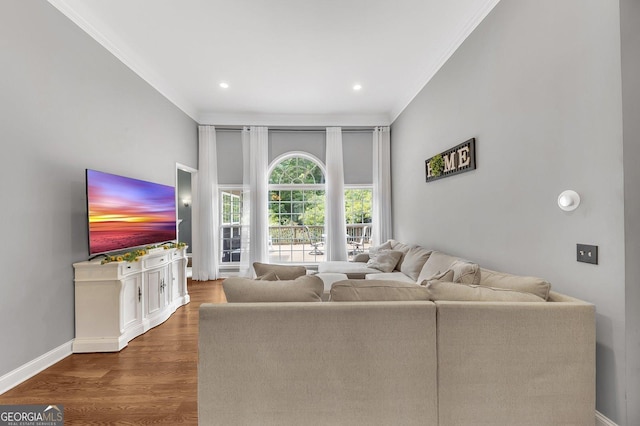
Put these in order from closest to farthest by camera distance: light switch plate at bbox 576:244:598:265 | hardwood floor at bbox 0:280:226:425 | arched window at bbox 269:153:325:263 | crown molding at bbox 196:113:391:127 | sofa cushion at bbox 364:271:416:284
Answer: light switch plate at bbox 576:244:598:265
hardwood floor at bbox 0:280:226:425
sofa cushion at bbox 364:271:416:284
crown molding at bbox 196:113:391:127
arched window at bbox 269:153:325:263

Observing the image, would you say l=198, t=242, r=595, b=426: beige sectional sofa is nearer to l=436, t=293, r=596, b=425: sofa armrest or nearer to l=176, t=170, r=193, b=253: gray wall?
l=436, t=293, r=596, b=425: sofa armrest

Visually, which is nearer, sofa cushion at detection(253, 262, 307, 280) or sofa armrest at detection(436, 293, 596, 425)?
sofa armrest at detection(436, 293, 596, 425)

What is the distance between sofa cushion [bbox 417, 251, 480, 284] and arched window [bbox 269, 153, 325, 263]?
2.87 meters

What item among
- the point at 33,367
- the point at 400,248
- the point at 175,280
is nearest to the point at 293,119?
the point at 400,248

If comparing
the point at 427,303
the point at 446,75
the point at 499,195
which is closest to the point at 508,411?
the point at 427,303

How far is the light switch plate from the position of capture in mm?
1542

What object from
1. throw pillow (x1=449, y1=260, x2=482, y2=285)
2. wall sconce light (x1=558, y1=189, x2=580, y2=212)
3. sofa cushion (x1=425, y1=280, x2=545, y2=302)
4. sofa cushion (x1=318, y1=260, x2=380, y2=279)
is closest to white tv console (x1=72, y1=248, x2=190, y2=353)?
sofa cushion (x1=318, y1=260, x2=380, y2=279)

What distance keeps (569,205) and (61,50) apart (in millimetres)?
4085

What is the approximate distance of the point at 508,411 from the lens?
1.47 meters

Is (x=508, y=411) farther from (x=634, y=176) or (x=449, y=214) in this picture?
(x=449, y=214)

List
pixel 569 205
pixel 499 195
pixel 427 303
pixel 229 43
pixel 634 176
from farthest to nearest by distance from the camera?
pixel 229 43 < pixel 499 195 < pixel 569 205 < pixel 427 303 < pixel 634 176

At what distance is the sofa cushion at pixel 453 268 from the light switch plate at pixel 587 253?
574 millimetres

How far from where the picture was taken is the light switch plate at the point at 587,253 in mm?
1542

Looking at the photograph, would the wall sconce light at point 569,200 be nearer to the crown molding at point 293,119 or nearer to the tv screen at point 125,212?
the tv screen at point 125,212
